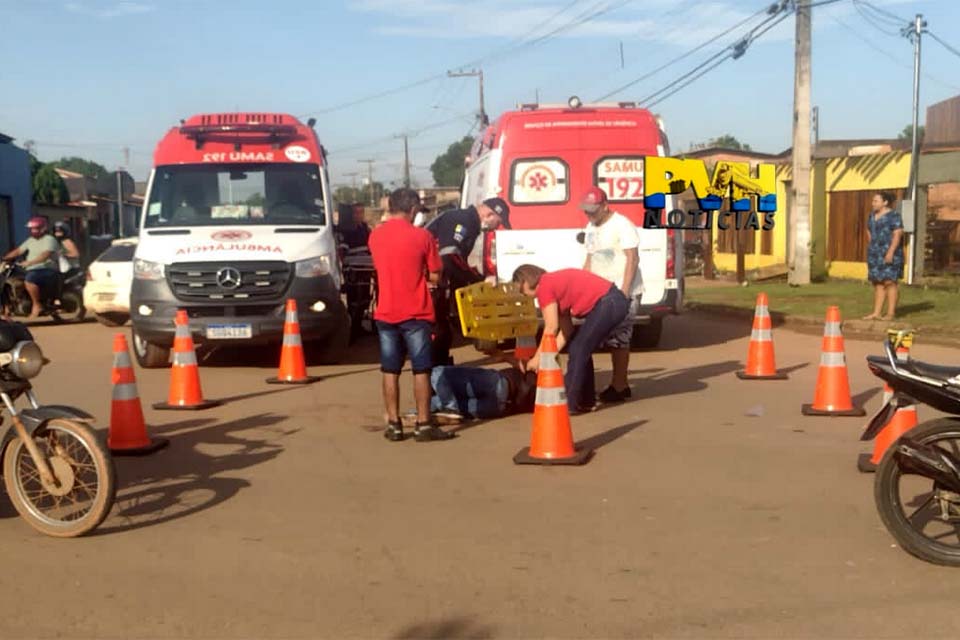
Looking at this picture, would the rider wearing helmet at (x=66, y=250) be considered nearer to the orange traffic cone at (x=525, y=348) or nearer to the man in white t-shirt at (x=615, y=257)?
the man in white t-shirt at (x=615, y=257)

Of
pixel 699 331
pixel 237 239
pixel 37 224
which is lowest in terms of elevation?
pixel 699 331

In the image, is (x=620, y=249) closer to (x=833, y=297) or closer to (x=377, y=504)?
(x=377, y=504)

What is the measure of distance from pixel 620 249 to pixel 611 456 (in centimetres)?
284

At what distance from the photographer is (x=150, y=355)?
12633 mm

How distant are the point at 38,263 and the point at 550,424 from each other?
44.9 ft

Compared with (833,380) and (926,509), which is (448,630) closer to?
(926,509)

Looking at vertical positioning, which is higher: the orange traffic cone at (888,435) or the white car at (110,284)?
the white car at (110,284)

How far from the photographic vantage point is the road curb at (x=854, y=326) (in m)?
13.6

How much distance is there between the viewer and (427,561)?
5.23 meters

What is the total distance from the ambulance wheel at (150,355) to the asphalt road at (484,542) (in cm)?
378

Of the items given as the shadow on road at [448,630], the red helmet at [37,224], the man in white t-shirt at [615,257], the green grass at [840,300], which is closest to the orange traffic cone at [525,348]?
the man in white t-shirt at [615,257]

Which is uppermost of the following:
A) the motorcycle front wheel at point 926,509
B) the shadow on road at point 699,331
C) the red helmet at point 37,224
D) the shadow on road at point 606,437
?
the red helmet at point 37,224

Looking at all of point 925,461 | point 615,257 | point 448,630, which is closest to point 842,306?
point 615,257

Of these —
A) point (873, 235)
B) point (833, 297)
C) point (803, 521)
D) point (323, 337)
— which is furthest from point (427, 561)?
point (833, 297)
